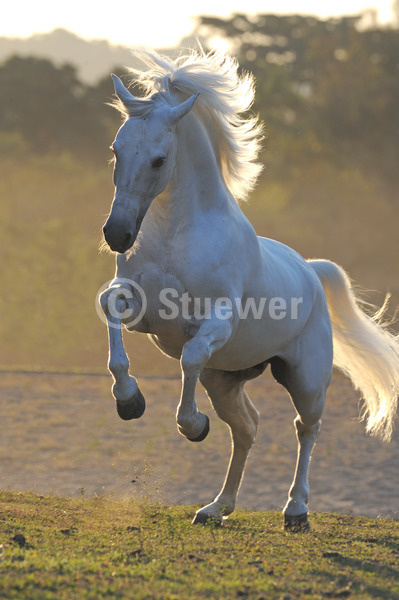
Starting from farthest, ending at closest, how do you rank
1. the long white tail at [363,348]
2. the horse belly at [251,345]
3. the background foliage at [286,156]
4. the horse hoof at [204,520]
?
1. the background foliage at [286,156]
2. the long white tail at [363,348]
3. the horse hoof at [204,520]
4. the horse belly at [251,345]

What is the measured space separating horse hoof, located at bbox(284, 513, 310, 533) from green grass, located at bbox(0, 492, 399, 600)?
6cm

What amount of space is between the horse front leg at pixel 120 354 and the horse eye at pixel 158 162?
0.66 m

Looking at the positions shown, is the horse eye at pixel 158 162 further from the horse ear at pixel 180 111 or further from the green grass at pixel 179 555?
the green grass at pixel 179 555

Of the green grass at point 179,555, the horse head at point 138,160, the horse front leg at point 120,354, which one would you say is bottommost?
the green grass at point 179,555

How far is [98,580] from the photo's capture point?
3.79 m

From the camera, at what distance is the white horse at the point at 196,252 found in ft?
15.5

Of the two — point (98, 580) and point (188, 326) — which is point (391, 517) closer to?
point (188, 326)

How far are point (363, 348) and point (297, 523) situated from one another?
1639 millimetres

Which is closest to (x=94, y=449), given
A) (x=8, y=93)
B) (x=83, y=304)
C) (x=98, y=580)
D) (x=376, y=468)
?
(x=376, y=468)

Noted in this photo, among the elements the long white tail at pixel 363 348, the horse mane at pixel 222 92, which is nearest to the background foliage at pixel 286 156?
the long white tail at pixel 363 348

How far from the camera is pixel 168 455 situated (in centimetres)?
881

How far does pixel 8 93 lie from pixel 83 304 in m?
21.2

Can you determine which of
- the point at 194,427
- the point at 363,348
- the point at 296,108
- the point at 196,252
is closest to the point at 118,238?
the point at 196,252

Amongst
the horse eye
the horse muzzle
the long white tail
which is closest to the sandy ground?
the long white tail
